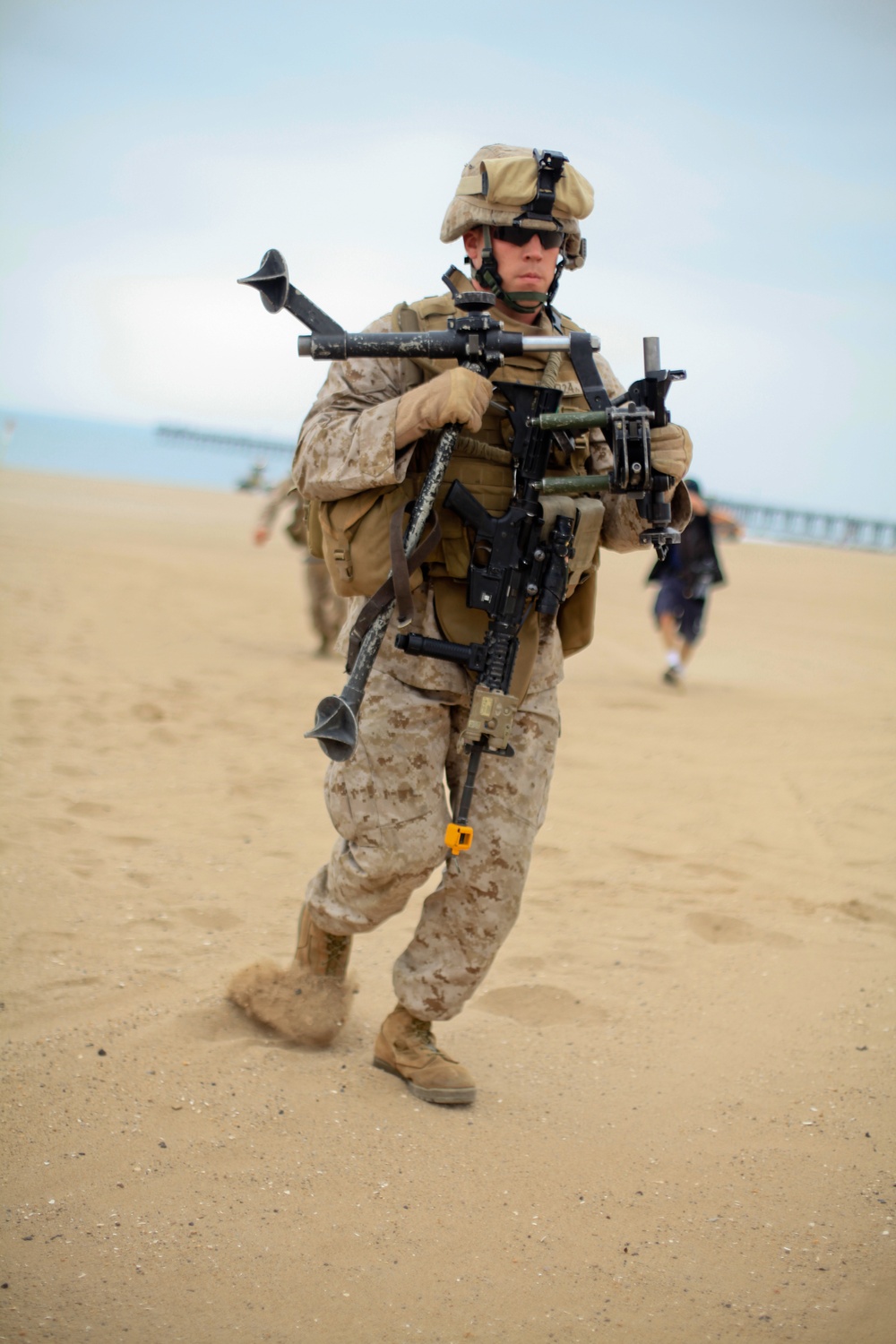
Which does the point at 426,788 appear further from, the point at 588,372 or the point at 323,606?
the point at 323,606

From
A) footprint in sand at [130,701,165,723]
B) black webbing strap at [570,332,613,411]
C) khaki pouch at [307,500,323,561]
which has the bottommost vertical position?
footprint in sand at [130,701,165,723]

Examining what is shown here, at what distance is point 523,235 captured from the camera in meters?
3.17

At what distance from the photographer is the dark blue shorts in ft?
35.2

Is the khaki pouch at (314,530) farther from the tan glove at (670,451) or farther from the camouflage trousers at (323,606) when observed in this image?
the camouflage trousers at (323,606)

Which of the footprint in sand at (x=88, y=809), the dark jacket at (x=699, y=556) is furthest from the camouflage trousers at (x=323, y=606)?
the footprint in sand at (x=88, y=809)

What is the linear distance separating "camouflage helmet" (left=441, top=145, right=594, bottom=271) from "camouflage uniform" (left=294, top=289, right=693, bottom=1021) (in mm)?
214

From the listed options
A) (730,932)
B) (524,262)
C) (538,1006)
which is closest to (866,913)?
(730,932)

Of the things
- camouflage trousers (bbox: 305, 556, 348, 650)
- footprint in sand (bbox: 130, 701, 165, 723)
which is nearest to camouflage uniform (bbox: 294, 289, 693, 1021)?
footprint in sand (bbox: 130, 701, 165, 723)

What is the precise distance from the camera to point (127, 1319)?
2342mm

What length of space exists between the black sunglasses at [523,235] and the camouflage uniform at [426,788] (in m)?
0.19

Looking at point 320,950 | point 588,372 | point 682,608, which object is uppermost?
point 588,372

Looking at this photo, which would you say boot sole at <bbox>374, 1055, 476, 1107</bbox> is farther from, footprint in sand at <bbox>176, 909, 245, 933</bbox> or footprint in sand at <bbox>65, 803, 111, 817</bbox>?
footprint in sand at <bbox>65, 803, 111, 817</bbox>

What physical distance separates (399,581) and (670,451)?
30.2 inches

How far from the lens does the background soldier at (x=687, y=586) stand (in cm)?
1036
